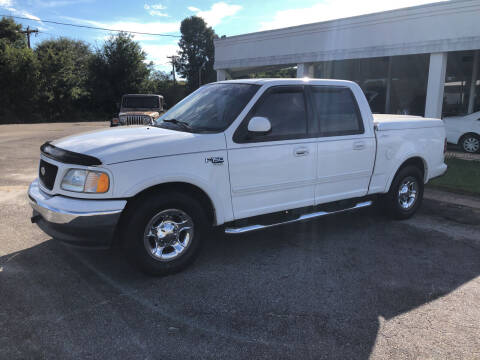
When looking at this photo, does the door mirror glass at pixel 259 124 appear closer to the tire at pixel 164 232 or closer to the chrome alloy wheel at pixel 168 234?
the tire at pixel 164 232

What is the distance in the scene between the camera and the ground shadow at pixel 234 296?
2.98 metres

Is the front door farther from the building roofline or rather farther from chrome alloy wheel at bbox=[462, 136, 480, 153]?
the building roofline

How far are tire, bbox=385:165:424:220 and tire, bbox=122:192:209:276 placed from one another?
3.01 m

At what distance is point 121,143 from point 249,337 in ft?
6.99

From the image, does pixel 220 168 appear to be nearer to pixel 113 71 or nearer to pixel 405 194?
pixel 405 194

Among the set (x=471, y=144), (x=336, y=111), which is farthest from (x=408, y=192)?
(x=471, y=144)

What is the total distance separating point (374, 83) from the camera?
19.2m

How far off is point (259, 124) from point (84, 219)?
190cm

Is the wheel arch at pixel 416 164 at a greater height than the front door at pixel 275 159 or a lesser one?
lesser

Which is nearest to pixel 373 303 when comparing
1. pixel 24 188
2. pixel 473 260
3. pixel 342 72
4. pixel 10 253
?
pixel 473 260

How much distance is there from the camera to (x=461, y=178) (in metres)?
8.45

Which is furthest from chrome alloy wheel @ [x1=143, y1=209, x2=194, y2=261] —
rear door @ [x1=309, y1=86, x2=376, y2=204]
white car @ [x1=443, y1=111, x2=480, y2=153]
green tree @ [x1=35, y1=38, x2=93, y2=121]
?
green tree @ [x1=35, y1=38, x2=93, y2=121]

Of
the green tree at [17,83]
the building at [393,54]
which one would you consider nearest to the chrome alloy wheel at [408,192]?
the building at [393,54]

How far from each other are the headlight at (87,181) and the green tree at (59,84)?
34696mm
